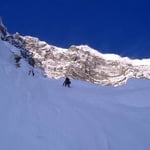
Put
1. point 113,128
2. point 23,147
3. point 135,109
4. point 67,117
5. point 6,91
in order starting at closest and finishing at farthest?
point 23,147
point 113,128
point 67,117
point 135,109
point 6,91

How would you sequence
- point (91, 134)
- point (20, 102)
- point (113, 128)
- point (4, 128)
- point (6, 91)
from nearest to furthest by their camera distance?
point (4, 128) < point (91, 134) < point (113, 128) < point (20, 102) < point (6, 91)

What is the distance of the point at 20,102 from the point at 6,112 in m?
2.97

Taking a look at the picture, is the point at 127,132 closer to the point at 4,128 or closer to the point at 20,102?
the point at 4,128

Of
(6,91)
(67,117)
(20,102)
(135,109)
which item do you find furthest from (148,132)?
(6,91)

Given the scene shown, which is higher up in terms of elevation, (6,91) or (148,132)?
(6,91)

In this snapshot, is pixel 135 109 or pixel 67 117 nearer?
pixel 67 117

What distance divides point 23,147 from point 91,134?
3.02 meters

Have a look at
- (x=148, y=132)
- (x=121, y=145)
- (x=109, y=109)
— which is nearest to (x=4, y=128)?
(x=121, y=145)

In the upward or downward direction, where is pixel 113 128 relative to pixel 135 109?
downward

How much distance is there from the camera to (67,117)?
13961 millimetres

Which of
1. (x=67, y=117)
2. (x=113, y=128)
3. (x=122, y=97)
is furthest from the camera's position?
(x=122, y=97)

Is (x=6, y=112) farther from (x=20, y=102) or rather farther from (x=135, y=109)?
(x=135, y=109)

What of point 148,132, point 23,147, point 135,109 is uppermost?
point 135,109

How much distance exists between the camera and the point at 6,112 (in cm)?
1267
